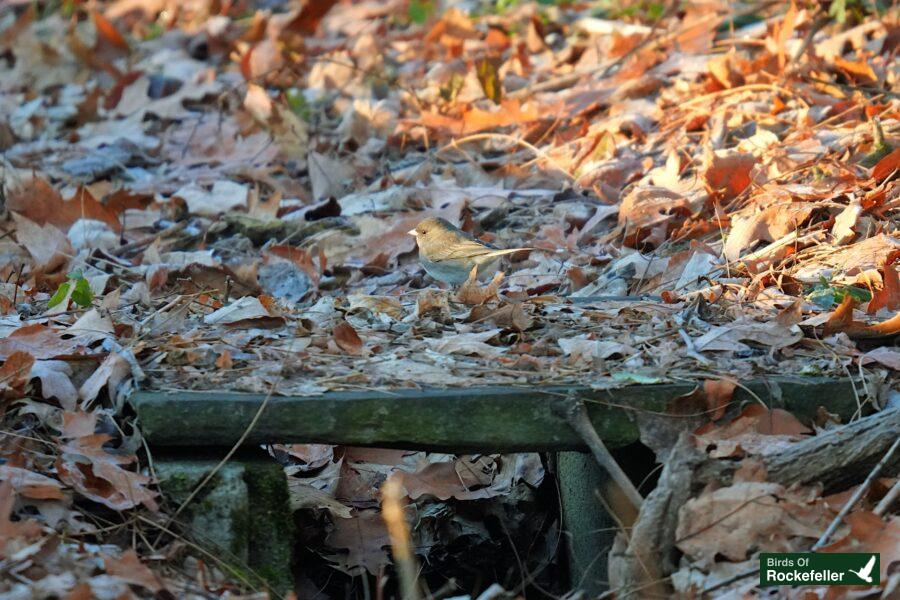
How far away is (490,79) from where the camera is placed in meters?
5.93

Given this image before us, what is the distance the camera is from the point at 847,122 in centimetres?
470

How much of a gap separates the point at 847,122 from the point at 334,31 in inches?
176

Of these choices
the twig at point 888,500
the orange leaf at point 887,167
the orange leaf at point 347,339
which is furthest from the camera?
the orange leaf at point 887,167

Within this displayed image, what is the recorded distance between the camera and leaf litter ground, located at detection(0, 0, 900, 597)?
9.19ft

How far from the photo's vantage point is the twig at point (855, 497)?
2432 millimetres

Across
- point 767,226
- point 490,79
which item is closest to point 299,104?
point 490,79

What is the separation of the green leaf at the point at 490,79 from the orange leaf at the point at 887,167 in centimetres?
240

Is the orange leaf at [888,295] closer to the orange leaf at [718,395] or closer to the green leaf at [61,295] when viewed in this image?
the orange leaf at [718,395]

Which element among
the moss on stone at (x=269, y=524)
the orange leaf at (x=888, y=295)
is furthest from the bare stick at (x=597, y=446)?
the orange leaf at (x=888, y=295)

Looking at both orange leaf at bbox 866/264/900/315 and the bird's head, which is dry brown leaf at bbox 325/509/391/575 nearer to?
the bird's head

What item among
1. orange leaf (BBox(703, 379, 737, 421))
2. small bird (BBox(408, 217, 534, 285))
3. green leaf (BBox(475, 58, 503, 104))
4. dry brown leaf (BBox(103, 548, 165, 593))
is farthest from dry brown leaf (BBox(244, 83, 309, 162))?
dry brown leaf (BBox(103, 548, 165, 593))

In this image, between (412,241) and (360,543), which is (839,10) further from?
(360,543)

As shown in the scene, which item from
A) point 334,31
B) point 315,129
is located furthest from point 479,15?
point 315,129

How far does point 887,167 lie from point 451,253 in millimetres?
1644
